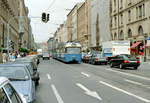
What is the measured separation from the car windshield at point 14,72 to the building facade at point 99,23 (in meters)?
57.6

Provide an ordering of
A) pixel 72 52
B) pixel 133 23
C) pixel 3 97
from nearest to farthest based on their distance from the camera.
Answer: pixel 3 97 < pixel 72 52 < pixel 133 23

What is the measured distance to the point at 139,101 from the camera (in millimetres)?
8797

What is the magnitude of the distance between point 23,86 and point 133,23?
1791 inches

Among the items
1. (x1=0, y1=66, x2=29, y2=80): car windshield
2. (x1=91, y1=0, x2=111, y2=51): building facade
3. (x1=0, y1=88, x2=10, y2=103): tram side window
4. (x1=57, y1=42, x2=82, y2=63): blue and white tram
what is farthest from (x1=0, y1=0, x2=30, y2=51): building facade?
(x1=0, y1=88, x2=10, y2=103): tram side window

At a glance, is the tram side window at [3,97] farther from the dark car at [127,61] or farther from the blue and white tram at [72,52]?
the blue and white tram at [72,52]

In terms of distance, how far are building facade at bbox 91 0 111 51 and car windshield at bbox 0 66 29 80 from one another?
57.6 meters

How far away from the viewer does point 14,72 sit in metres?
8.75

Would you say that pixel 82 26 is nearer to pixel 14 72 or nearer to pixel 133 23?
pixel 133 23

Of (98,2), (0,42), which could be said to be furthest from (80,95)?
(98,2)

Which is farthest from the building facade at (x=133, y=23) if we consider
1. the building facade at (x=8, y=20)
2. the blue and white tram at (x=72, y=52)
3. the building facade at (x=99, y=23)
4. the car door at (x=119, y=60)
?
the building facade at (x=8, y=20)

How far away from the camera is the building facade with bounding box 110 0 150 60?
150 ft

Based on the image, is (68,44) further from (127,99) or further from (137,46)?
(127,99)

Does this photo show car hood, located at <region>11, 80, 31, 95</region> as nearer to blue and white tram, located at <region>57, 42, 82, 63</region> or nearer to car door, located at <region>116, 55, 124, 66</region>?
car door, located at <region>116, 55, 124, 66</region>

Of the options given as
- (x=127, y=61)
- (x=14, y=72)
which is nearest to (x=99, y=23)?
(x=127, y=61)
